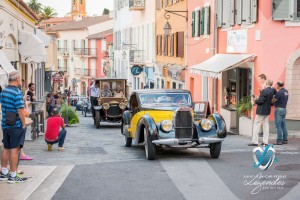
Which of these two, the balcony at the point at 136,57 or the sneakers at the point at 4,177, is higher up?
the balcony at the point at 136,57

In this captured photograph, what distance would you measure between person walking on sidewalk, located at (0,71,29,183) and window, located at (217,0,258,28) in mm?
10875

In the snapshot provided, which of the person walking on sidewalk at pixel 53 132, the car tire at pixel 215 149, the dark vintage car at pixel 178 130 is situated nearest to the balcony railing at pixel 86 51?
the person walking on sidewalk at pixel 53 132

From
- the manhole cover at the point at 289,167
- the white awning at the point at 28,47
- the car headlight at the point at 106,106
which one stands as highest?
the white awning at the point at 28,47

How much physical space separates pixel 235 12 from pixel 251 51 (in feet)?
7.47

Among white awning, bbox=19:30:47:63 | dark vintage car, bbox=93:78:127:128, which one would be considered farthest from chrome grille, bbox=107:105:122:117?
white awning, bbox=19:30:47:63

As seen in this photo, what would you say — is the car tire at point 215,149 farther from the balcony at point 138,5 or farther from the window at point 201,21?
the balcony at point 138,5

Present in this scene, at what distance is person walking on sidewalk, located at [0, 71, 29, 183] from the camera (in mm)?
10531

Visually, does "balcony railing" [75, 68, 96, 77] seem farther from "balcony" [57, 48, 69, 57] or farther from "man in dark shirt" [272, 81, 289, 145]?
"man in dark shirt" [272, 81, 289, 145]

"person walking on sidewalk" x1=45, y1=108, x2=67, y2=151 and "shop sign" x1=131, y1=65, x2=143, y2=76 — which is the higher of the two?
"shop sign" x1=131, y1=65, x2=143, y2=76

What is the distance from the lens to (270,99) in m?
16.0

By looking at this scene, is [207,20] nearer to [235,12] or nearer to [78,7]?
[235,12]

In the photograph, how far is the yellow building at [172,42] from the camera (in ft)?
112

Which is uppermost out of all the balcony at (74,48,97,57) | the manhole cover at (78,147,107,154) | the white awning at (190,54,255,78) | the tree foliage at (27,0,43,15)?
the tree foliage at (27,0,43,15)

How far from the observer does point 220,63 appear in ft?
73.1
